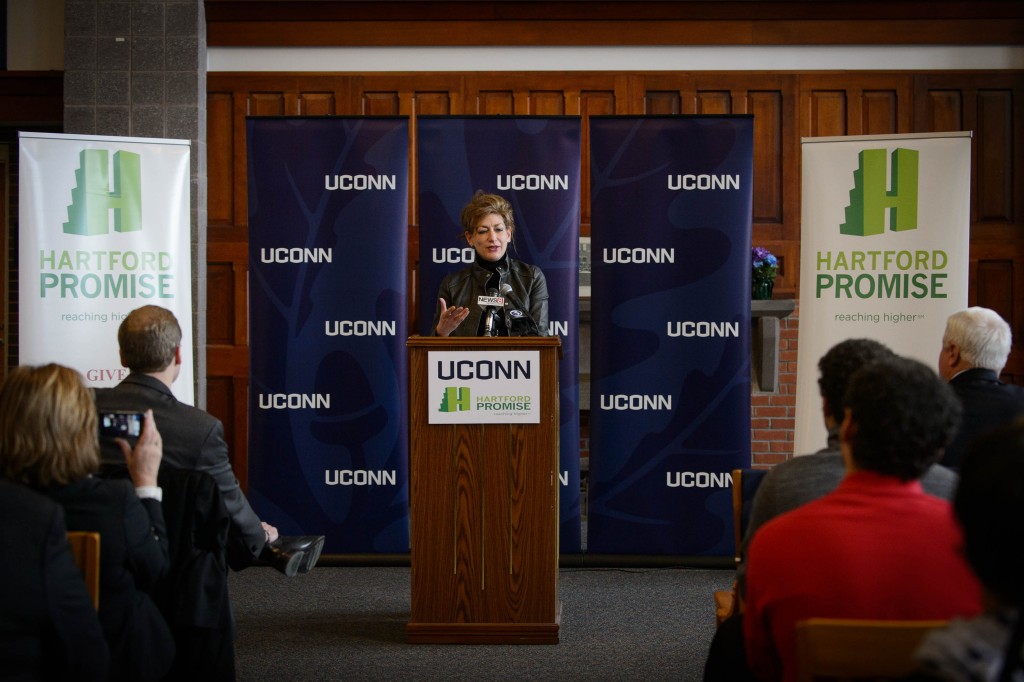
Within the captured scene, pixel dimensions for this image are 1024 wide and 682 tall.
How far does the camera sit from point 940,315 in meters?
4.91

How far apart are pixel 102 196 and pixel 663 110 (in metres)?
3.41

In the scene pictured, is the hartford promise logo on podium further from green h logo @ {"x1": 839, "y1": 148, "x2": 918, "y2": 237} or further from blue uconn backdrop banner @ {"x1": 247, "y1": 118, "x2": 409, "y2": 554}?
green h logo @ {"x1": 839, "y1": 148, "x2": 918, "y2": 237}

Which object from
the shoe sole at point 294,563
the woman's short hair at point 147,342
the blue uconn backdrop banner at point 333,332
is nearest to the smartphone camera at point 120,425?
the woman's short hair at point 147,342

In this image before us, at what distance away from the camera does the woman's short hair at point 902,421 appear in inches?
68.6

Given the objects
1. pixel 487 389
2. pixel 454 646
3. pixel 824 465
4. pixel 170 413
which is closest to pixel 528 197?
pixel 487 389

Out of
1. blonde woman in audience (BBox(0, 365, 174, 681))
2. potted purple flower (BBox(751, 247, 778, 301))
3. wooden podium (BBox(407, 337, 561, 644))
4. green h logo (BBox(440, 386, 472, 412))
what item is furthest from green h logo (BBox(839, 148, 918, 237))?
blonde woman in audience (BBox(0, 365, 174, 681))

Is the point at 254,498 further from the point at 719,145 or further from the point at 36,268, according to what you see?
the point at 719,145

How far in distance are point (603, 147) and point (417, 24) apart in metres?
2.17

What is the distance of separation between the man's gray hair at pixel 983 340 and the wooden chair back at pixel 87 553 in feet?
8.43

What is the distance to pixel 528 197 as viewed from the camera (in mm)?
5129

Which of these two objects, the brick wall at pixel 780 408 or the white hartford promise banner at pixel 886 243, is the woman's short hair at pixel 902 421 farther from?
the brick wall at pixel 780 408

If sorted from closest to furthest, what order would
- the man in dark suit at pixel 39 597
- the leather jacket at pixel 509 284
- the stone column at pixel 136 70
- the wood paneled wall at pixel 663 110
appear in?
the man in dark suit at pixel 39 597
the leather jacket at pixel 509 284
the stone column at pixel 136 70
the wood paneled wall at pixel 663 110

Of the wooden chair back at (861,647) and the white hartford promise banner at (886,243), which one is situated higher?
the white hartford promise banner at (886,243)

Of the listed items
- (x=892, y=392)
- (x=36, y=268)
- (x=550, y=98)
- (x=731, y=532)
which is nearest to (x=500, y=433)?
(x=731, y=532)
